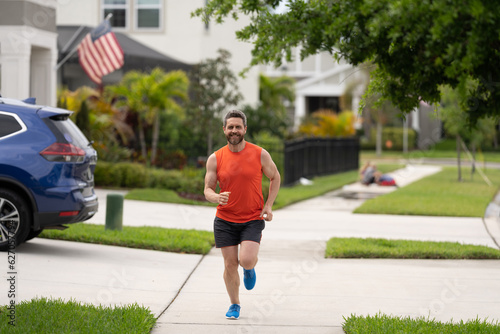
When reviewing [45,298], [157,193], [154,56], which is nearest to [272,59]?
[45,298]

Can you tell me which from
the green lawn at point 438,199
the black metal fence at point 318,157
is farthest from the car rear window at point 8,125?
the black metal fence at point 318,157

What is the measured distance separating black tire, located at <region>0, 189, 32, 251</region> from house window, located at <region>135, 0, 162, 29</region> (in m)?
21.6

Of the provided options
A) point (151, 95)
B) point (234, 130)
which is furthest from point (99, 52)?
point (234, 130)

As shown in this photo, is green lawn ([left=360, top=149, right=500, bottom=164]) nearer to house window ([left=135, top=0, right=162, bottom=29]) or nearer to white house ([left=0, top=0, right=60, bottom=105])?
house window ([left=135, top=0, right=162, bottom=29])

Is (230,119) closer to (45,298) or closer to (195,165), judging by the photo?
(45,298)

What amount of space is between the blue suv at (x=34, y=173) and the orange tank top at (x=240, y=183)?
→ 121 inches

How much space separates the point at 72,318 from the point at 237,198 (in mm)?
1684

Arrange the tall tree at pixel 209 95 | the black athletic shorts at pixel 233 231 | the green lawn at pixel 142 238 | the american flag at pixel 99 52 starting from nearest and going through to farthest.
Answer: the black athletic shorts at pixel 233 231, the green lawn at pixel 142 238, the american flag at pixel 99 52, the tall tree at pixel 209 95

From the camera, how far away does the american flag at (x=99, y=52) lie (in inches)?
740

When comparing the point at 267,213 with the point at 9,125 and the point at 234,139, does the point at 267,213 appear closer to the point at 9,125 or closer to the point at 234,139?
the point at 234,139

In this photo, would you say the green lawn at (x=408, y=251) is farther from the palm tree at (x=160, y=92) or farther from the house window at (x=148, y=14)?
the house window at (x=148, y=14)

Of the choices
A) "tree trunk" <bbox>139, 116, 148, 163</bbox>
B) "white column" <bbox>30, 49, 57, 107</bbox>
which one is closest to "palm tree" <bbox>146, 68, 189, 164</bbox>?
"tree trunk" <bbox>139, 116, 148, 163</bbox>

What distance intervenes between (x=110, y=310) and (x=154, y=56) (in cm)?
2138

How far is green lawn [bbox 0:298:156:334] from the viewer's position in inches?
227
